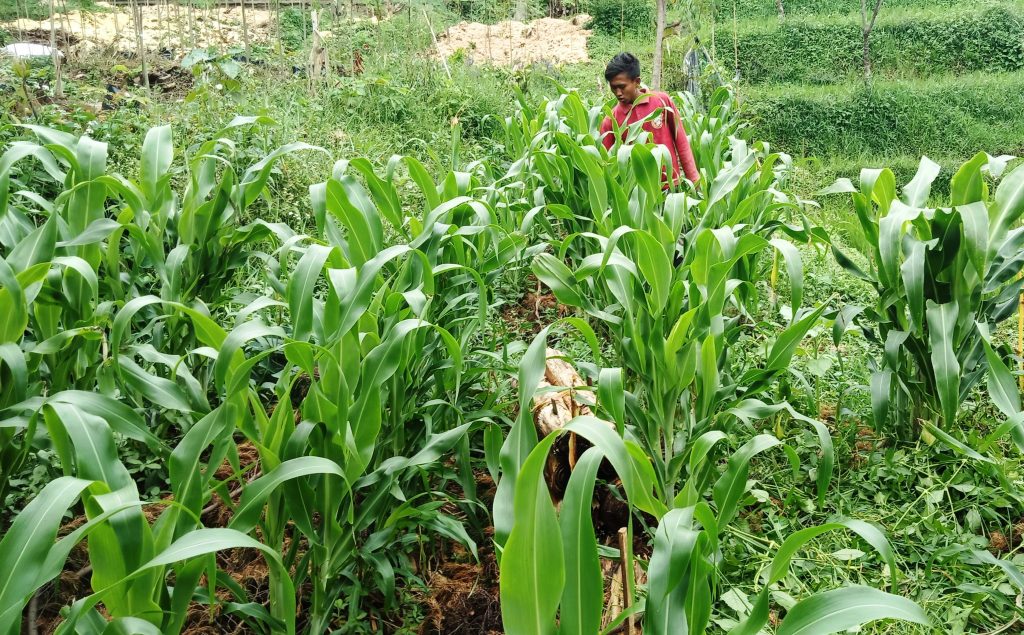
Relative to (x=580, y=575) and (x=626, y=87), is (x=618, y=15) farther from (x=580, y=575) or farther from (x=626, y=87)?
(x=580, y=575)

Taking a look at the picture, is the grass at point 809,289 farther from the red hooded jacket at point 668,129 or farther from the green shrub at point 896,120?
the red hooded jacket at point 668,129

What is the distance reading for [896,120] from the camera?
10.4 metres

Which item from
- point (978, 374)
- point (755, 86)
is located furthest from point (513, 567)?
point (755, 86)

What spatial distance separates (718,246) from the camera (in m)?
2.38

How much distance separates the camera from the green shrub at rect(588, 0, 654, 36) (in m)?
13.0

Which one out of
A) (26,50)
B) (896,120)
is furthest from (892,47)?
Result: (26,50)

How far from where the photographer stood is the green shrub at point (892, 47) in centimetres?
1238

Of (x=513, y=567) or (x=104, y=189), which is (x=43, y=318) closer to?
(x=104, y=189)

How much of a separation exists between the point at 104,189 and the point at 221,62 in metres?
3.69

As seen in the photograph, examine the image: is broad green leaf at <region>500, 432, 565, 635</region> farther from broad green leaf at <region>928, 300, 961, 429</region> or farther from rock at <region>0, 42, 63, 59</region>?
rock at <region>0, 42, 63, 59</region>

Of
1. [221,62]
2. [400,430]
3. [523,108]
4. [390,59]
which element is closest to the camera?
[400,430]

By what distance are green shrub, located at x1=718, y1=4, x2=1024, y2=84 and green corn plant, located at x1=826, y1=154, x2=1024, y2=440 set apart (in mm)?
10457

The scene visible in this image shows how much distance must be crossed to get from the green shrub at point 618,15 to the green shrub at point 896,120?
3324 millimetres

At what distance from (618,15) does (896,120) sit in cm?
508
